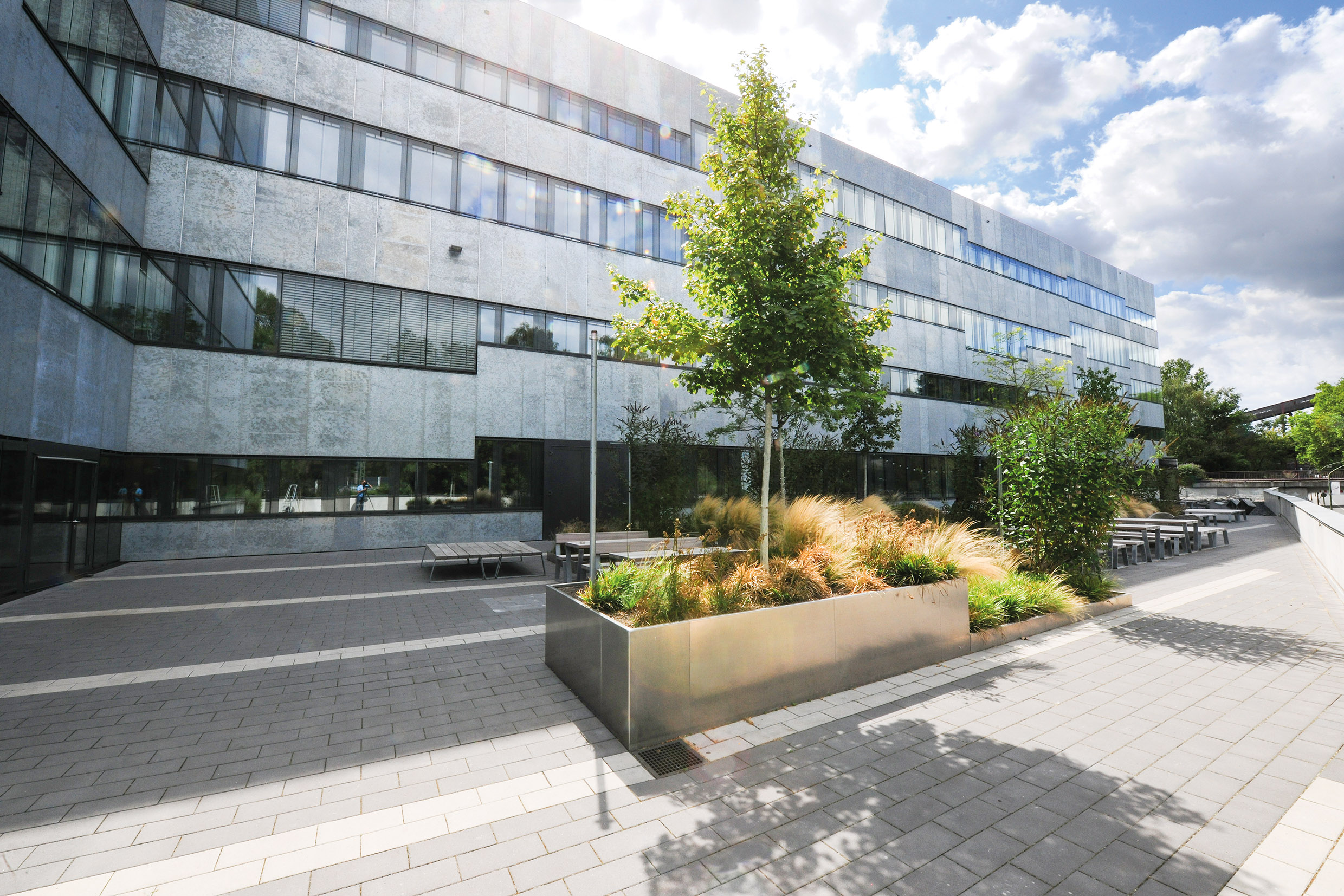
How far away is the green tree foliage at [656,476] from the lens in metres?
14.9

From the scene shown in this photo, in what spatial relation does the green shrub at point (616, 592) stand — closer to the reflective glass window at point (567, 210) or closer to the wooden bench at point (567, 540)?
the wooden bench at point (567, 540)

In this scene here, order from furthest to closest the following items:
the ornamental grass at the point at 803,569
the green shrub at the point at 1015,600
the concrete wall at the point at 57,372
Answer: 1. the concrete wall at the point at 57,372
2. the green shrub at the point at 1015,600
3. the ornamental grass at the point at 803,569

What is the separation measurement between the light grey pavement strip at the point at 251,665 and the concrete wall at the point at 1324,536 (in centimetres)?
1339

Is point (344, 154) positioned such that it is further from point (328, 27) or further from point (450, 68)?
point (450, 68)

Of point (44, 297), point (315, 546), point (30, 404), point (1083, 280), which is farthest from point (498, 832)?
point (1083, 280)

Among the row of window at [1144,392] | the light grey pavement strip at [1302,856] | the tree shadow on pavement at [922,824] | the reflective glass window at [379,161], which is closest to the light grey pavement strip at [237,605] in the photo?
the tree shadow on pavement at [922,824]

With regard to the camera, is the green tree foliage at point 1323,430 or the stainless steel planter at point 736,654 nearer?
the stainless steel planter at point 736,654

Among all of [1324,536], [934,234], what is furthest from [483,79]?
[1324,536]

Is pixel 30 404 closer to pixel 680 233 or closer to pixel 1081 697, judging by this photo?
pixel 1081 697

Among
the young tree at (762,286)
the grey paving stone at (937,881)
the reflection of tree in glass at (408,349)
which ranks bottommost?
the grey paving stone at (937,881)

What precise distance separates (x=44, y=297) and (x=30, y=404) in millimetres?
1852

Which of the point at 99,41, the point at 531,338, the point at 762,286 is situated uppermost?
the point at 99,41

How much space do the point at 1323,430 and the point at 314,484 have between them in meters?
94.2

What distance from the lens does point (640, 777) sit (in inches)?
151
